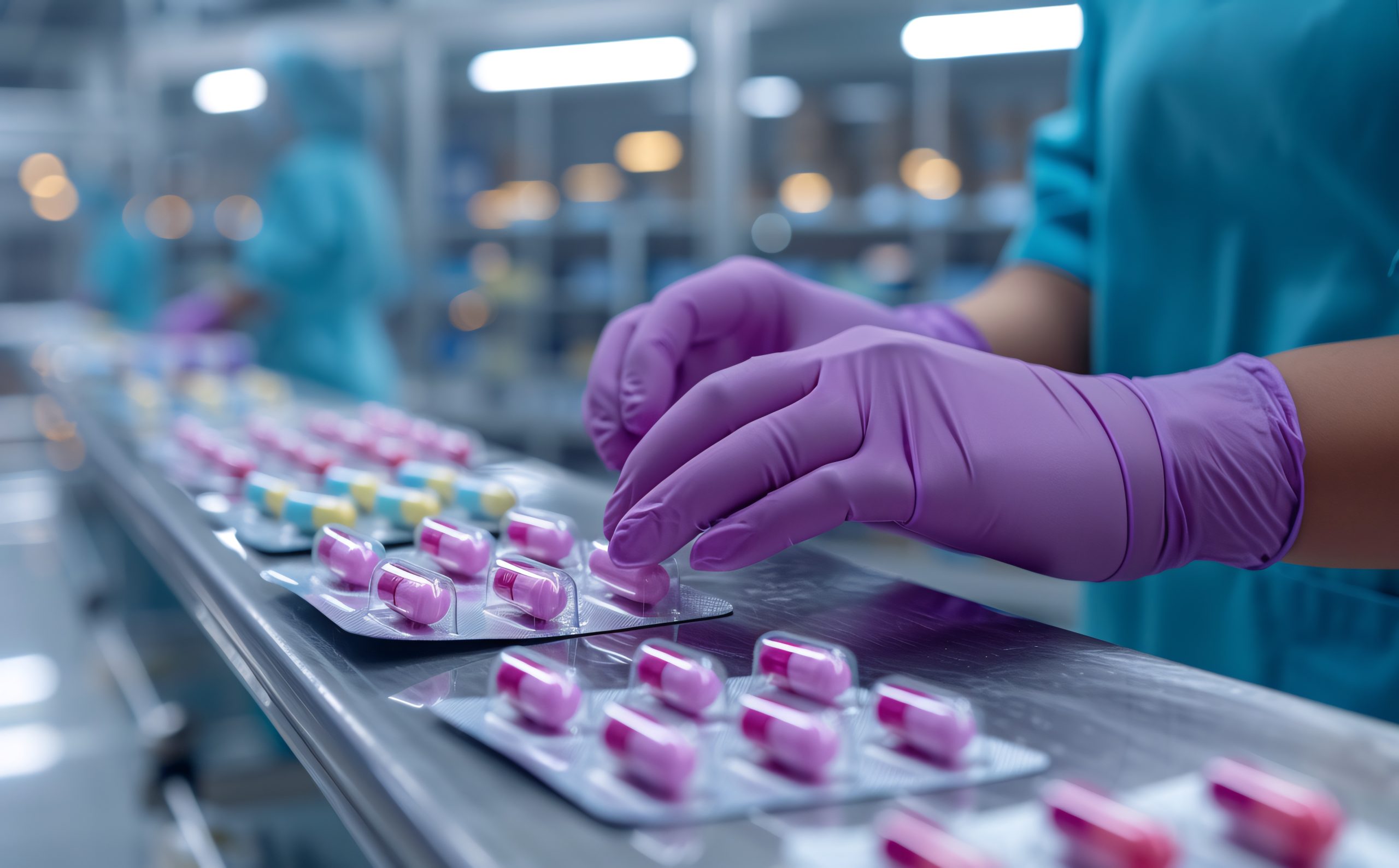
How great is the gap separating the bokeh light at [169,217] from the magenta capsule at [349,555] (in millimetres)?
6662

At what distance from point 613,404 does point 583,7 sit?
13.9 ft

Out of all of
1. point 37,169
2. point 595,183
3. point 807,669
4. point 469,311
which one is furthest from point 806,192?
point 37,169

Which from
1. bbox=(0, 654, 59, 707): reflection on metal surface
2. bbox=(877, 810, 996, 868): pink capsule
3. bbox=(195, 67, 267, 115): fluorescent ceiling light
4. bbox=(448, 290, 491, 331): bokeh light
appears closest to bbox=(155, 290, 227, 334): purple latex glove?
bbox=(0, 654, 59, 707): reflection on metal surface

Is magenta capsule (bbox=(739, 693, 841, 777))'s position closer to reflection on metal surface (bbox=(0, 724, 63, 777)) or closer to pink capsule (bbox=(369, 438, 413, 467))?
pink capsule (bbox=(369, 438, 413, 467))

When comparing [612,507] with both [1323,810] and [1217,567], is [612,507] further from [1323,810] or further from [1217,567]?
[1217,567]

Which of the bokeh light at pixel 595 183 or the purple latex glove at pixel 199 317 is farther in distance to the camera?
the bokeh light at pixel 595 183

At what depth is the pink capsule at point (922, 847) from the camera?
0.35 m

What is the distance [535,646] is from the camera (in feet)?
2.10

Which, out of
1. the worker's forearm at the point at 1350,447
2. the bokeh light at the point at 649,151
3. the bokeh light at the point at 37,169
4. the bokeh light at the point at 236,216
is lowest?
the worker's forearm at the point at 1350,447

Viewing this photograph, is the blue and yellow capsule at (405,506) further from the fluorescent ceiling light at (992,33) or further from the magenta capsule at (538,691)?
the fluorescent ceiling light at (992,33)

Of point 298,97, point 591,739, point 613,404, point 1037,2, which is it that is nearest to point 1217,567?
point 613,404

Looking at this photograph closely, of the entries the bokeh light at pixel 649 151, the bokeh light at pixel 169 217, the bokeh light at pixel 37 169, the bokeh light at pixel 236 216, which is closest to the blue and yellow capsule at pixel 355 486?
the bokeh light at pixel 649 151

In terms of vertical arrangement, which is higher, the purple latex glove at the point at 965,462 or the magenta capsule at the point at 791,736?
the purple latex glove at the point at 965,462

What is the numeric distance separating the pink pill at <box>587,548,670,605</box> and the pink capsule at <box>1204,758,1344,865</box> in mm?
386
